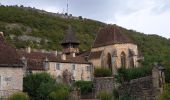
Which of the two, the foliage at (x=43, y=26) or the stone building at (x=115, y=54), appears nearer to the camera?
the stone building at (x=115, y=54)

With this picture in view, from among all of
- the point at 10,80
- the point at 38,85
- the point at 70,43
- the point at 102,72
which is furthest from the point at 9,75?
the point at 70,43

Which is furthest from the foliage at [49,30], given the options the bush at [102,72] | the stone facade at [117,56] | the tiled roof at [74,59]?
the bush at [102,72]

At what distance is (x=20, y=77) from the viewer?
5238 cm

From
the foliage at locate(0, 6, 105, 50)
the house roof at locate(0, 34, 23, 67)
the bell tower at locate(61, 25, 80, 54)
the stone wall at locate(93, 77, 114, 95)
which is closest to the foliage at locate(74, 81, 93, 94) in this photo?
the stone wall at locate(93, 77, 114, 95)

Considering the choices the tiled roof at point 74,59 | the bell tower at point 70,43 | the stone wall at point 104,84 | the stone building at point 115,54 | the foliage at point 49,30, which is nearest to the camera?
the stone wall at point 104,84

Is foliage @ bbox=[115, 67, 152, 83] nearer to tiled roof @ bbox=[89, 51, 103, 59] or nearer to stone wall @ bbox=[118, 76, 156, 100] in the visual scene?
stone wall @ bbox=[118, 76, 156, 100]

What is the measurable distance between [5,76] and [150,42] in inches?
3465

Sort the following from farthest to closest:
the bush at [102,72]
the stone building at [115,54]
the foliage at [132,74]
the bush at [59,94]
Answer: the stone building at [115,54] < the bush at [102,72] < the foliage at [132,74] < the bush at [59,94]

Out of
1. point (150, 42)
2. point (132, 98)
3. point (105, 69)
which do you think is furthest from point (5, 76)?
point (150, 42)

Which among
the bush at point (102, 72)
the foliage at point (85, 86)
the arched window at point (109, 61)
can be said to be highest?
the arched window at point (109, 61)

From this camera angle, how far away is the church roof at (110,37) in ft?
271

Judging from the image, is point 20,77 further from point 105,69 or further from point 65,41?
point 65,41

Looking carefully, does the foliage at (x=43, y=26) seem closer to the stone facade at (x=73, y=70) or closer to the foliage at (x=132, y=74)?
the stone facade at (x=73, y=70)

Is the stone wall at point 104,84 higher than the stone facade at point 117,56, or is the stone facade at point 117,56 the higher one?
the stone facade at point 117,56
